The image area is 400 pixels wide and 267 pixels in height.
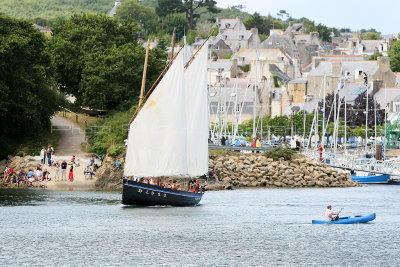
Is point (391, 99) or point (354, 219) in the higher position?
point (391, 99)

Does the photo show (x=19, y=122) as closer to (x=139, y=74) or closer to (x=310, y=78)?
(x=139, y=74)

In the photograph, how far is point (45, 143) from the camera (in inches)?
3620

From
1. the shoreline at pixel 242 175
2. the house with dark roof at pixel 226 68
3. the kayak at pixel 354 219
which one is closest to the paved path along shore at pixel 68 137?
the shoreline at pixel 242 175

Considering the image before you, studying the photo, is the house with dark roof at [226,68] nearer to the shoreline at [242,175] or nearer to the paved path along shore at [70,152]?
the paved path along shore at [70,152]

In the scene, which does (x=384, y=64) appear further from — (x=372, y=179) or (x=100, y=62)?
(x=100, y=62)

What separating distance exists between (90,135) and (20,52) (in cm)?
1037

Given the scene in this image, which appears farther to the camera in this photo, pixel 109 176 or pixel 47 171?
pixel 109 176

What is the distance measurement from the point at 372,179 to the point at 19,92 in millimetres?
37628

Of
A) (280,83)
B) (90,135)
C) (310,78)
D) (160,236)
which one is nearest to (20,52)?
(90,135)

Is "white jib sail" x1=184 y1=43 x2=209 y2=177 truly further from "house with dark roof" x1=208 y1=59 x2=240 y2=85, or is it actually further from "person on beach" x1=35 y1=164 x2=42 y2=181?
"house with dark roof" x1=208 y1=59 x2=240 y2=85

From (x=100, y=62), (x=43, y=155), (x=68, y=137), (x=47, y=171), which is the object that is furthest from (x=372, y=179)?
(x=47, y=171)

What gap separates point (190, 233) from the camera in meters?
57.2

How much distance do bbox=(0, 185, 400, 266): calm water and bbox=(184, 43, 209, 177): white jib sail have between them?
11.0 feet

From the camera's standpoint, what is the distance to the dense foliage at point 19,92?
87312 mm
